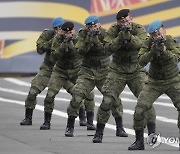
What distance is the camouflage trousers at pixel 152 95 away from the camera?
16.3 m

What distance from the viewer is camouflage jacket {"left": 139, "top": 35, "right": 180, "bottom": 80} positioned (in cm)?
1600

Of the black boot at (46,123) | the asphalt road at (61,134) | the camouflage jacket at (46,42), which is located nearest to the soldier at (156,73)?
the asphalt road at (61,134)

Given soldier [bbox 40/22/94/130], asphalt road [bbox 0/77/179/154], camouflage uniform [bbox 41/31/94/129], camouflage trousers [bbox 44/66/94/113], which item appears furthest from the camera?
camouflage trousers [bbox 44/66/94/113]

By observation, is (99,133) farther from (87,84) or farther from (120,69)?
(87,84)

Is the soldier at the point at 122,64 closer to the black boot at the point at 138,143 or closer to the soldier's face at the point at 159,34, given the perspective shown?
the black boot at the point at 138,143

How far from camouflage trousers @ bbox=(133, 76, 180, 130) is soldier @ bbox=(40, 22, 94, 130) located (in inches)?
111

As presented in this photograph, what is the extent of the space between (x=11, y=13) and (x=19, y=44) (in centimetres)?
101

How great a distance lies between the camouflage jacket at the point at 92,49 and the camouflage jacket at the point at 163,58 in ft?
6.20

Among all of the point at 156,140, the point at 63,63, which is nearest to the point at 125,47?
the point at 156,140

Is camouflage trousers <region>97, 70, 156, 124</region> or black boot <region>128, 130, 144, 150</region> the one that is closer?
black boot <region>128, 130, 144, 150</region>

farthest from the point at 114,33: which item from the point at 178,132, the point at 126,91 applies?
the point at 126,91

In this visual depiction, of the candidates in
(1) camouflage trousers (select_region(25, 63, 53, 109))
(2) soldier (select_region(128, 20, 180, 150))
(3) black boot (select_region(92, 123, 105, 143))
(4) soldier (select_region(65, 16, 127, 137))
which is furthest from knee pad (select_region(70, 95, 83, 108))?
(1) camouflage trousers (select_region(25, 63, 53, 109))

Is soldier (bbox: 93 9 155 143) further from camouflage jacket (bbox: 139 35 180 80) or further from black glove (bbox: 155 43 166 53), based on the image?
black glove (bbox: 155 43 166 53)

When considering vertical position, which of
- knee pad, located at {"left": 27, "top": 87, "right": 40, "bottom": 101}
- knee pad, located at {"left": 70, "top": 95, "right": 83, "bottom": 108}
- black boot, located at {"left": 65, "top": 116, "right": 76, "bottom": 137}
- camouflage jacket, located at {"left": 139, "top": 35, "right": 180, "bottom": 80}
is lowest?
black boot, located at {"left": 65, "top": 116, "right": 76, "bottom": 137}
